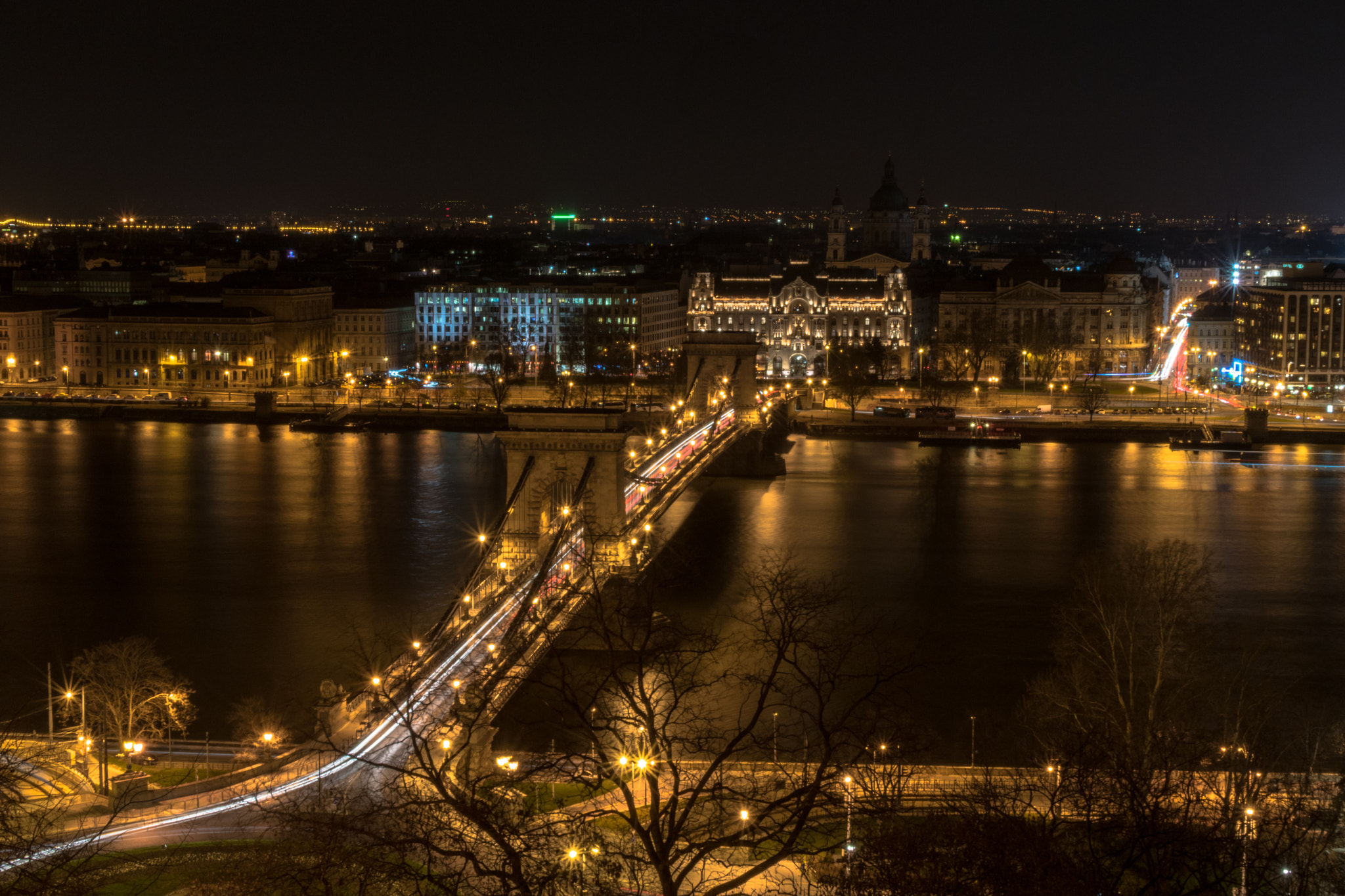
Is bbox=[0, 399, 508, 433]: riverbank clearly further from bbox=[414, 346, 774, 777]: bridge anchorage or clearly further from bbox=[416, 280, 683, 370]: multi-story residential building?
bbox=[414, 346, 774, 777]: bridge anchorage

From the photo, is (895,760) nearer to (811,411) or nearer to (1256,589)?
(1256,589)

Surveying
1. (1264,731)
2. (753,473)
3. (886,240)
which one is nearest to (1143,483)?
(753,473)

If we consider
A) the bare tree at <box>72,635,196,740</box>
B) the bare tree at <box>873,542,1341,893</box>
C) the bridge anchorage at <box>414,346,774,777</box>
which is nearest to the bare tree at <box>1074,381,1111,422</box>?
the bridge anchorage at <box>414,346,774,777</box>

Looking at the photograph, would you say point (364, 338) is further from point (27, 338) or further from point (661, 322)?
point (661, 322)

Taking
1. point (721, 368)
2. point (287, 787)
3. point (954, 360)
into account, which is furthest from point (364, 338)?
point (287, 787)

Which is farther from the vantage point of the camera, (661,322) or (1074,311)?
(661,322)

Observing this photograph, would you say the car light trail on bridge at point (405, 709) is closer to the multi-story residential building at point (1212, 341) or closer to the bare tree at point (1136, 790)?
the bare tree at point (1136, 790)
